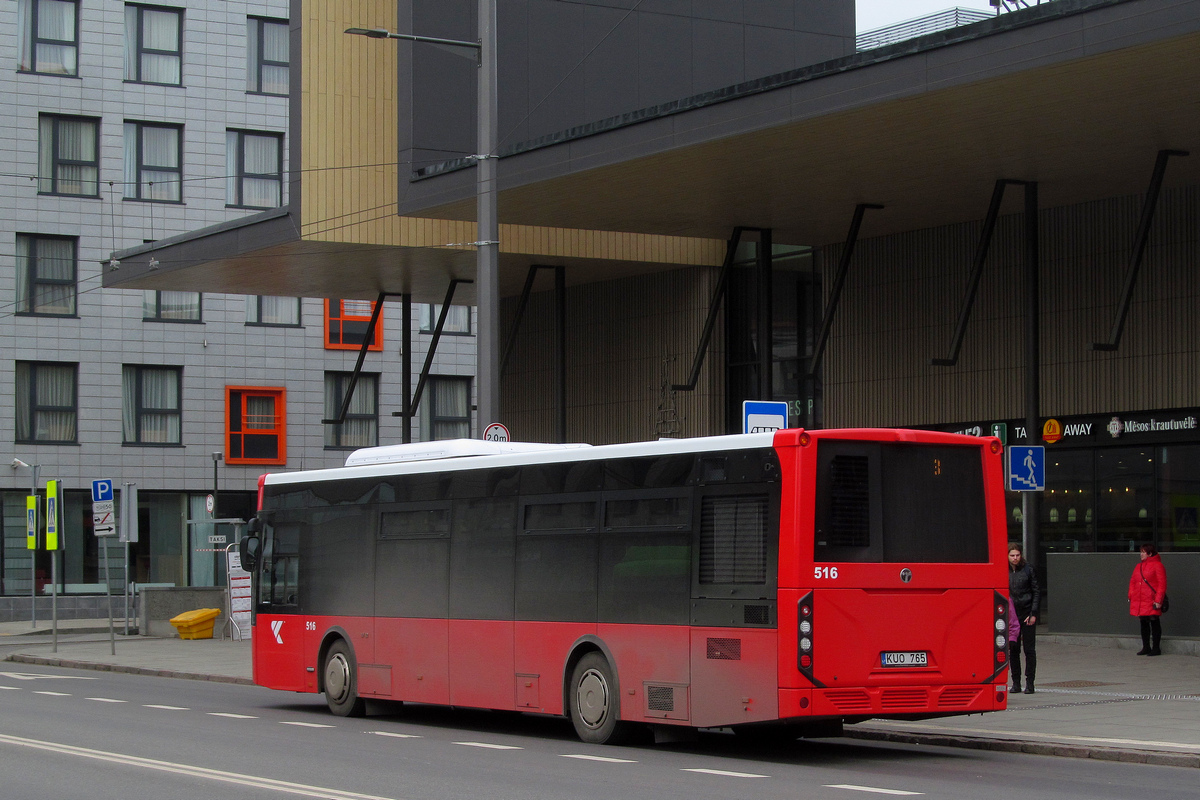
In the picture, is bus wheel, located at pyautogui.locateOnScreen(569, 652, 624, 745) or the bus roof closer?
the bus roof

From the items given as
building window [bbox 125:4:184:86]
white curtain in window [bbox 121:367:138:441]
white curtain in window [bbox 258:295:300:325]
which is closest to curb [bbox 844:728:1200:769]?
white curtain in window [bbox 121:367:138:441]

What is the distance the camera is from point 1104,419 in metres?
26.1

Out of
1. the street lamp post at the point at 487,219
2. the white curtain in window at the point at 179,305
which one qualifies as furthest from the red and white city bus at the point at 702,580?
the white curtain in window at the point at 179,305

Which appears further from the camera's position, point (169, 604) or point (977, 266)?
point (169, 604)

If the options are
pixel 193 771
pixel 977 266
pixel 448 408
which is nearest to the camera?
pixel 193 771

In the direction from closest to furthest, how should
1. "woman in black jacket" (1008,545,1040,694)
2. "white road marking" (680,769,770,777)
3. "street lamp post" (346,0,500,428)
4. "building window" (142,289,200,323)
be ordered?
"white road marking" (680,769,770,777) → "woman in black jacket" (1008,545,1040,694) → "street lamp post" (346,0,500,428) → "building window" (142,289,200,323)

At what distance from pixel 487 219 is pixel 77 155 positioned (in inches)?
1213

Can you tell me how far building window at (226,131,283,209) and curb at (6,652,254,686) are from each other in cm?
2268

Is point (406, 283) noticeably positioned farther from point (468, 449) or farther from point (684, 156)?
point (468, 449)

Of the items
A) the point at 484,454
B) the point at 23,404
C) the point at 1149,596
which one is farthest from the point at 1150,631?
the point at 23,404

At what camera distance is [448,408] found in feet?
182

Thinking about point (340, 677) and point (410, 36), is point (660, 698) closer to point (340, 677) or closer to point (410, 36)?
point (340, 677)

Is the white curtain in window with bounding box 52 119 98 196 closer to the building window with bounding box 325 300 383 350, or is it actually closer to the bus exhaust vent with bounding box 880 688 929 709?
the building window with bounding box 325 300 383 350

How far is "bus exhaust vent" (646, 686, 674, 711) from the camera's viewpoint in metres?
14.0
